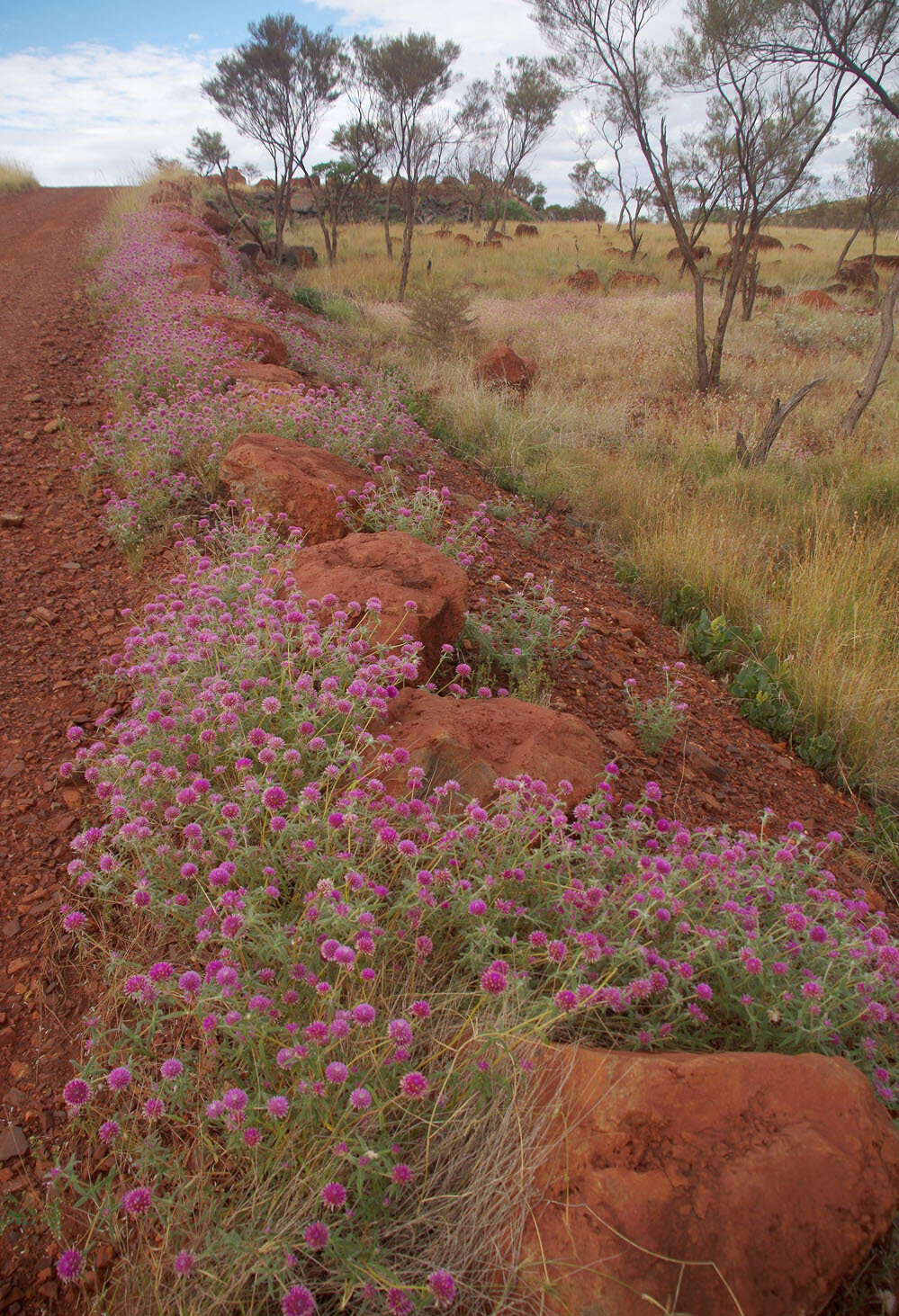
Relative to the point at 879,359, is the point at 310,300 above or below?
above

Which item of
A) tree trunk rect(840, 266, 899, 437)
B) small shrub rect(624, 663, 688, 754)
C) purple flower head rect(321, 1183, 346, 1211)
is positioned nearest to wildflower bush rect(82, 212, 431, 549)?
small shrub rect(624, 663, 688, 754)

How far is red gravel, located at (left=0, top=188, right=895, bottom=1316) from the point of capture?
6.36ft

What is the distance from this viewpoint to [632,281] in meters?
19.1

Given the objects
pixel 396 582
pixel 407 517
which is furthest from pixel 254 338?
pixel 396 582

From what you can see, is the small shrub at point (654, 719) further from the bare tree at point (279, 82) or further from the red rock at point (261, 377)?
the bare tree at point (279, 82)

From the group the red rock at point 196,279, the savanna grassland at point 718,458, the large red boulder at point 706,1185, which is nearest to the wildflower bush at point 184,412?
the red rock at point 196,279

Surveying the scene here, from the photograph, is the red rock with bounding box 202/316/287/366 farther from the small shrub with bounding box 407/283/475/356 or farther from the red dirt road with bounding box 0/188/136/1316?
the small shrub with bounding box 407/283/475/356

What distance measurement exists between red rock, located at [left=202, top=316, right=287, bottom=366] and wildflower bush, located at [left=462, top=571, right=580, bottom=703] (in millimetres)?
4449

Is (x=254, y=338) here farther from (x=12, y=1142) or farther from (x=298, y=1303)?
(x=298, y=1303)

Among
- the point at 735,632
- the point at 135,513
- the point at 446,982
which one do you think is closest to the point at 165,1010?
the point at 446,982

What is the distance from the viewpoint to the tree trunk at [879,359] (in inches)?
297

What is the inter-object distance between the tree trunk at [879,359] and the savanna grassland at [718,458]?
30cm

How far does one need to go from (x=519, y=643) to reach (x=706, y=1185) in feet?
8.55

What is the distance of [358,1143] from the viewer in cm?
137
